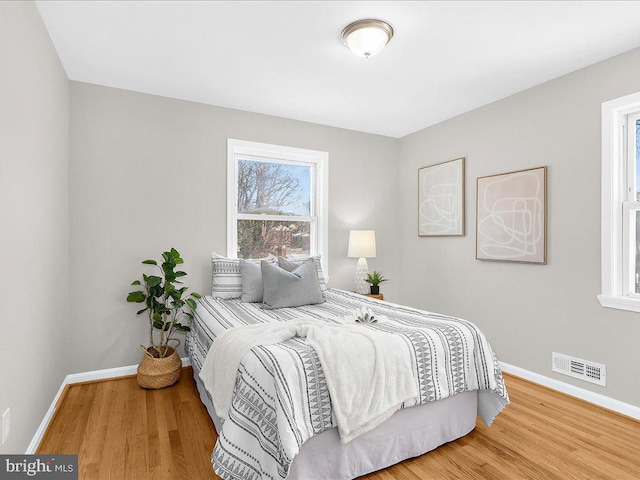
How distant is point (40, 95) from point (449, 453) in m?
3.22

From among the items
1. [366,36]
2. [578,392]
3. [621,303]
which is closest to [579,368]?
[578,392]

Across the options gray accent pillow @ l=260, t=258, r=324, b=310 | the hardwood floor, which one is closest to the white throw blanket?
the hardwood floor

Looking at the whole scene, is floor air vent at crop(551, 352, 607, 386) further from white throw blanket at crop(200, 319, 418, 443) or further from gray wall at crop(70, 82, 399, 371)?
gray wall at crop(70, 82, 399, 371)

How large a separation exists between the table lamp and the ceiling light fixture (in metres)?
→ 2.11

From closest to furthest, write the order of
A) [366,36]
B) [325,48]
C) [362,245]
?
[366,36] → [325,48] → [362,245]

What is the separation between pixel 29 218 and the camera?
80.3 inches

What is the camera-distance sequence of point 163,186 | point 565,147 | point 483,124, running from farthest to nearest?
point 483,124, point 163,186, point 565,147

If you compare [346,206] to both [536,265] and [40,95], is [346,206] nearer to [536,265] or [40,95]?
[536,265]

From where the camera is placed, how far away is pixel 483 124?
12.0ft

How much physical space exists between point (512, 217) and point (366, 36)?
208 cm

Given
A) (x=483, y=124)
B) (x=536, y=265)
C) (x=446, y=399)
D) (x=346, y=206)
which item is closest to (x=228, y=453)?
(x=446, y=399)

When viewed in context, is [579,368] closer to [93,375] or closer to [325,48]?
[325,48]

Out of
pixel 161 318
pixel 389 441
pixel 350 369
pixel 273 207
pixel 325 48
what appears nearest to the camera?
pixel 350 369

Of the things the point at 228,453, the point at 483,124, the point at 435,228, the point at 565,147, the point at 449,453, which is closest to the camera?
the point at 228,453
